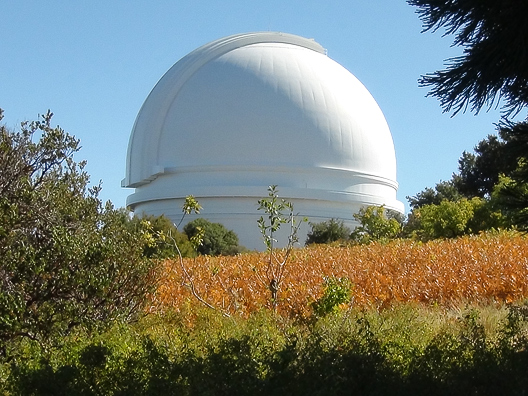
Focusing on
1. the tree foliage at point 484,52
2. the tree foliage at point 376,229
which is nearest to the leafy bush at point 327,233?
the tree foliage at point 376,229

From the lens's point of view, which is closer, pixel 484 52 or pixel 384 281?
pixel 484 52

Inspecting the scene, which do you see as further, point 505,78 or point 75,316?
point 75,316

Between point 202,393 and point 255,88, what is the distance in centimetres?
3377

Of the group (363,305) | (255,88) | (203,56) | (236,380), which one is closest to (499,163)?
(236,380)

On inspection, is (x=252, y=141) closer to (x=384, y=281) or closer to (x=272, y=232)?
(x=384, y=281)

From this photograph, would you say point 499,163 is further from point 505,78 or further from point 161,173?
Answer: point 161,173

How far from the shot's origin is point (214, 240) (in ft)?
96.3

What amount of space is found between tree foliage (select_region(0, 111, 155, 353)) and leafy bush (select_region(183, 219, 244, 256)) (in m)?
21.1

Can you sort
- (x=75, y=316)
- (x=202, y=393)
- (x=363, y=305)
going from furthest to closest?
(x=363, y=305) → (x=75, y=316) → (x=202, y=393)

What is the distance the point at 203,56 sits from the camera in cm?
4003

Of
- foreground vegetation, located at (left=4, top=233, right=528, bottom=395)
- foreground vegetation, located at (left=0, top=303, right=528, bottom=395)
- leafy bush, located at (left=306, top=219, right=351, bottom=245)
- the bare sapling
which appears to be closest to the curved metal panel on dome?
leafy bush, located at (left=306, top=219, right=351, bottom=245)

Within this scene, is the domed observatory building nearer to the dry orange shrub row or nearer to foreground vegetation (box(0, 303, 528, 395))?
the dry orange shrub row

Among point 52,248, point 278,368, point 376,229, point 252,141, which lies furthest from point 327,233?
point 278,368

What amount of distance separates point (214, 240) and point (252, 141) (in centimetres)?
920
